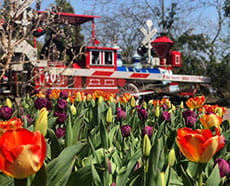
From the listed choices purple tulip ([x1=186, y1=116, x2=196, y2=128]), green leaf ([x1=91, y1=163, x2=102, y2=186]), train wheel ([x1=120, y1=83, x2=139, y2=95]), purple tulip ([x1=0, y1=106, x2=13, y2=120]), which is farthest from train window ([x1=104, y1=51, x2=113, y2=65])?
green leaf ([x1=91, y1=163, x2=102, y2=186])

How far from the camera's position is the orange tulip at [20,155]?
46cm

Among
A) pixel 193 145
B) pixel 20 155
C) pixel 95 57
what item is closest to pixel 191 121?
pixel 193 145

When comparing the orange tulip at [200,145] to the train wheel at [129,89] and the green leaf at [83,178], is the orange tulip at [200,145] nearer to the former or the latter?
the green leaf at [83,178]

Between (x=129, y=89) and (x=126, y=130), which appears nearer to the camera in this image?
(x=126, y=130)

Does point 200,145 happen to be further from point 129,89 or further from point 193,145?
point 129,89

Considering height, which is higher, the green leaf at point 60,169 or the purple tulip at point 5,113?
the green leaf at point 60,169

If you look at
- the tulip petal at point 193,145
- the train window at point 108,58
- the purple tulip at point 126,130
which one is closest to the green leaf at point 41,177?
the tulip petal at point 193,145

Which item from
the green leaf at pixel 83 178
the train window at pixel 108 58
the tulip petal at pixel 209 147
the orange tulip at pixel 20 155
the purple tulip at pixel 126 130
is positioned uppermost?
the train window at pixel 108 58

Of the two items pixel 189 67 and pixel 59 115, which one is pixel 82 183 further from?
pixel 189 67

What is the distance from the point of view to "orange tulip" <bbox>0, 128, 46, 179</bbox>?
0.46 metres

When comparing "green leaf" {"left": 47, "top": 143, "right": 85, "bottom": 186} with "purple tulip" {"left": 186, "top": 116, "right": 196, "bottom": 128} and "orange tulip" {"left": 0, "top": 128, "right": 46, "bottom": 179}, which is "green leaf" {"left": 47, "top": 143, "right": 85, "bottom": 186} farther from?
"purple tulip" {"left": 186, "top": 116, "right": 196, "bottom": 128}

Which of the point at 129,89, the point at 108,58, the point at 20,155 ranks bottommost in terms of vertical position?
the point at 129,89

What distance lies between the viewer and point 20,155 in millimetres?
459

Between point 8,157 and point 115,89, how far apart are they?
963 cm
